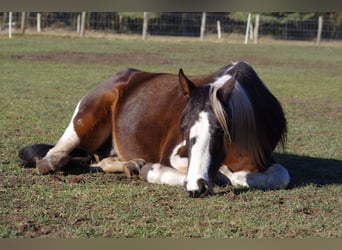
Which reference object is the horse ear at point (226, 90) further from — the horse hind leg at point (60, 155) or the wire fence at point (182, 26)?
the wire fence at point (182, 26)

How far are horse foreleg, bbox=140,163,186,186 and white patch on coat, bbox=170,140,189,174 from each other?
1.7 inches

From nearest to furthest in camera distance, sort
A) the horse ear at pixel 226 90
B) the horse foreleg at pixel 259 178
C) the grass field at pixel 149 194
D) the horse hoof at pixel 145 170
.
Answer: the grass field at pixel 149 194, the horse ear at pixel 226 90, the horse foreleg at pixel 259 178, the horse hoof at pixel 145 170

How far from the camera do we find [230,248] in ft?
3.07

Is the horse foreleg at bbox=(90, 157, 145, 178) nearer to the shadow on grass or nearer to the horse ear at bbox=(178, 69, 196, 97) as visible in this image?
the horse ear at bbox=(178, 69, 196, 97)

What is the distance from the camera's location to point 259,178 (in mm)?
4766

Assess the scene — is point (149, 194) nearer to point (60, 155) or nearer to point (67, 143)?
point (60, 155)

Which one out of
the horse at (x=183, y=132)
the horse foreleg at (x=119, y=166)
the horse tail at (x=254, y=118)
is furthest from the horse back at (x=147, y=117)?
the horse tail at (x=254, y=118)

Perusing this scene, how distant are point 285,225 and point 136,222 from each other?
3.00ft

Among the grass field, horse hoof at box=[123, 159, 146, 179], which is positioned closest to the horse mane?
the grass field

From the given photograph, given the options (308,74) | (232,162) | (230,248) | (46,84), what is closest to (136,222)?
(232,162)

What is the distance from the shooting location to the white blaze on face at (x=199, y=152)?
4039mm

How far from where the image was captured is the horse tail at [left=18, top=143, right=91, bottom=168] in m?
5.43

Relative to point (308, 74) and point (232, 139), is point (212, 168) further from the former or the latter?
point (308, 74)

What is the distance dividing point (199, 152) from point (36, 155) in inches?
78.2
